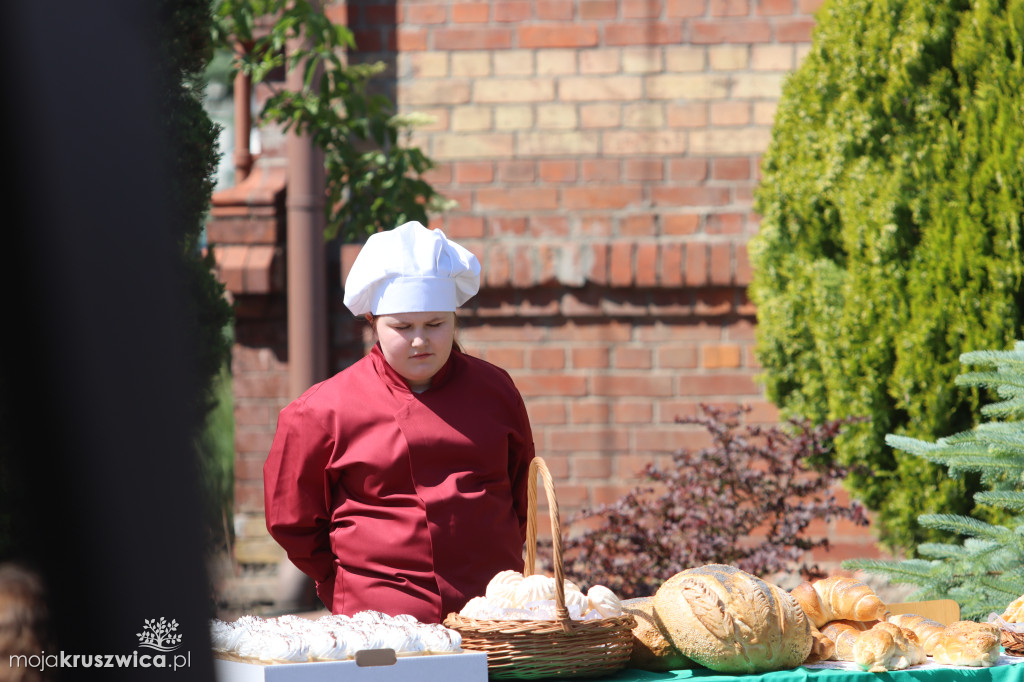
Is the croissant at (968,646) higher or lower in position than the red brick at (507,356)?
lower

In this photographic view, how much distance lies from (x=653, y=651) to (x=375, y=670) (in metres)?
Result: 0.56

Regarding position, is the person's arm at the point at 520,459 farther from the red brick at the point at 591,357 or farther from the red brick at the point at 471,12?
the red brick at the point at 471,12

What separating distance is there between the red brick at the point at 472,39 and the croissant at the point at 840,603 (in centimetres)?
382

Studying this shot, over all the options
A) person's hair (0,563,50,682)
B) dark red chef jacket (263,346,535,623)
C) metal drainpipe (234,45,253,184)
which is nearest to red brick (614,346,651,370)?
dark red chef jacket (263,346,535,623)

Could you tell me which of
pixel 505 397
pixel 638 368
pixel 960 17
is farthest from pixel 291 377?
pixel 960 17

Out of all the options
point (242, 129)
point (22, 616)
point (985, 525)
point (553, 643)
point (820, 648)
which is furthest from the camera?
point (242, 129)

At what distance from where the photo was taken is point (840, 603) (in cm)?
221

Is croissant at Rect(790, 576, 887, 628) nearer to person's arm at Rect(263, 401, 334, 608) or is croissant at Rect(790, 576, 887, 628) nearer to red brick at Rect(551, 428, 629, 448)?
person's arm at Rect(263, 401, 334, 608)

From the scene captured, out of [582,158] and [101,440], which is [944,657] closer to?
[101,440]

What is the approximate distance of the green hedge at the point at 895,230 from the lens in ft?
12.7

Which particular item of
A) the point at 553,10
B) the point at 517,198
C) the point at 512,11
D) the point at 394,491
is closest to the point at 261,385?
the point at 517,198

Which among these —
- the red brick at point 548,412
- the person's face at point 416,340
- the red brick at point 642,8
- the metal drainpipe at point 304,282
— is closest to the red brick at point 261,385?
the metal drainpipe at point 304,282

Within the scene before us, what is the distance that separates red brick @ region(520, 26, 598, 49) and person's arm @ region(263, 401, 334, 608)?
11.5ft

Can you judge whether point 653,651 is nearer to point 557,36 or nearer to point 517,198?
point 517,198
